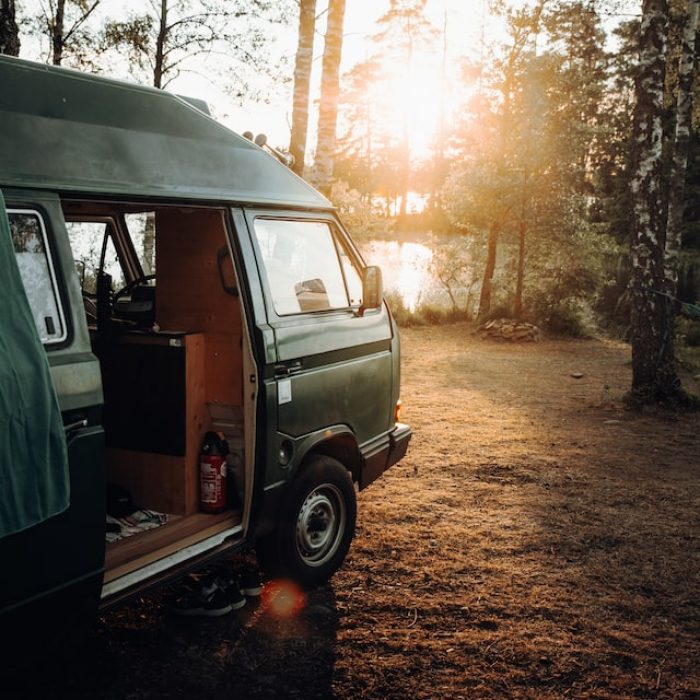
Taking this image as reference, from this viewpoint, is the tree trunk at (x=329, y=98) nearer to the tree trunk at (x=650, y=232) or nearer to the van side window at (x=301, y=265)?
the tree trunk at (x=650, y=232)

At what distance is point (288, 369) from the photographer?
4082mm

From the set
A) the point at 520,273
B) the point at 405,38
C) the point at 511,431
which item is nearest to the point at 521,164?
the point at 520,273

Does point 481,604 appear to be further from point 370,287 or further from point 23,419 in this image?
point 23,419

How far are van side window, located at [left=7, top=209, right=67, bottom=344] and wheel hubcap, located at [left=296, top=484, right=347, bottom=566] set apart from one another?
6.34 ft

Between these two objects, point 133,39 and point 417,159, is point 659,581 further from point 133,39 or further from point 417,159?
point 417,159

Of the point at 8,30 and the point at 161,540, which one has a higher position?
the point at 8,30

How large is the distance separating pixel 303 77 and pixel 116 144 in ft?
28.8

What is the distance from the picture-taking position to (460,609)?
4.31 m

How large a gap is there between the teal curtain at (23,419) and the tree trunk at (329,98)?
8.99 metres

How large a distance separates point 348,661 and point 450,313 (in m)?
16.5

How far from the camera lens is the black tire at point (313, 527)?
4.21 meters

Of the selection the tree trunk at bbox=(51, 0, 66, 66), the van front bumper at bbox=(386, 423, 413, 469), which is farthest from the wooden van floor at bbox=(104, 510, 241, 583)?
the tree trunk at bbox=(51, 0, 66, 66)

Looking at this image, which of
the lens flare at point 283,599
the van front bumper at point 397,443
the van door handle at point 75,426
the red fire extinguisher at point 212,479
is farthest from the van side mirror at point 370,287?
the van door handle at point 75,426

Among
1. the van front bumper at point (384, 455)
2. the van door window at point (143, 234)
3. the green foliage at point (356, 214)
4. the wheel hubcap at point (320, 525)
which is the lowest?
the wheel hubcap at point (320, 525)
